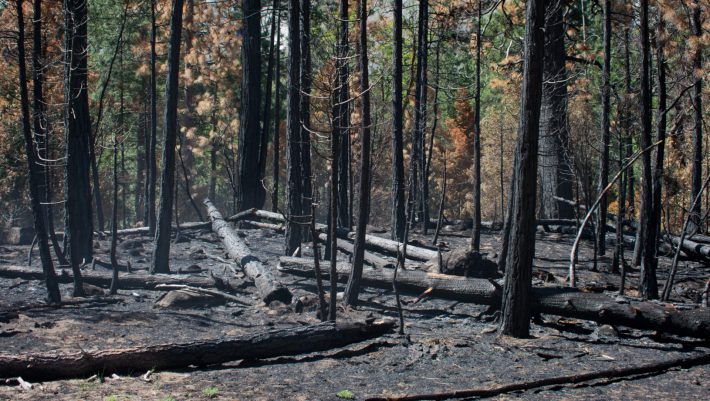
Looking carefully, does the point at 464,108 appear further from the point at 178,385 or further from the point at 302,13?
the point at 178,385

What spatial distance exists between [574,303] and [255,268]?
24.7ft

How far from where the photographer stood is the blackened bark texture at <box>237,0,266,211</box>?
986 inches

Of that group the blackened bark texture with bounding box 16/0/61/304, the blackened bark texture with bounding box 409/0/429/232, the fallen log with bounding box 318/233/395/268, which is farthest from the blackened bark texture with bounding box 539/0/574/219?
the blackened bark texture with bounding box 16/0/61/304

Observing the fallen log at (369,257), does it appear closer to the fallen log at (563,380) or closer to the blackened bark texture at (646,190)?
the blackened bark texture at (646,190)

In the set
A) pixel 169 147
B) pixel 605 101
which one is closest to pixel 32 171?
pixel 169 147

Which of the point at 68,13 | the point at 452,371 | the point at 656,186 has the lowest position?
the point at 452,371

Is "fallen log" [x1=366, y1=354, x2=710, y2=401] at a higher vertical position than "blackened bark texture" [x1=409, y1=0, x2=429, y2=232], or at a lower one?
lower

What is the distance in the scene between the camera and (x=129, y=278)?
54.4 ft

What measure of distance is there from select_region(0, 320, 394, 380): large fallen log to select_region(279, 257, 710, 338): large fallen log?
272 cm

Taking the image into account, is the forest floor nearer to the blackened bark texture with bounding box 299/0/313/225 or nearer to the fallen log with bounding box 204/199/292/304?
the fallen log with bounding box 204/199/292/304

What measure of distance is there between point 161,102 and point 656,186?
31.8 m

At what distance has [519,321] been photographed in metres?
11.5

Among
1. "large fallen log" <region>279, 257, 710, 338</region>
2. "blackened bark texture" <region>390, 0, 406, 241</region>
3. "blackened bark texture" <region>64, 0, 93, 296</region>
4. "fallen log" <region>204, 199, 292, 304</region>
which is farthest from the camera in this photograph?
"blackened bark texture" <region>390, 0, 406, 241</region>

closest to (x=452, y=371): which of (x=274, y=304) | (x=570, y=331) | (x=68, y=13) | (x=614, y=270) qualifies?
(x=570, y=331)
